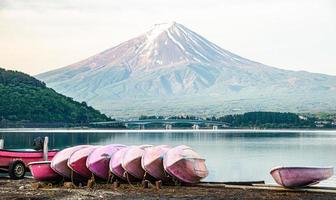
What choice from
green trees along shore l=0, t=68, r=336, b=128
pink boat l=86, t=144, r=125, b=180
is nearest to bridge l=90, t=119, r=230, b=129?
green trees along shore l=0, t=68, r=336, b=128

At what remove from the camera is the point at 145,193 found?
840 inches

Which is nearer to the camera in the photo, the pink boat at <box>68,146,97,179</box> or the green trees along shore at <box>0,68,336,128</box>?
the pink boat at <box>68,146,97,179</box>

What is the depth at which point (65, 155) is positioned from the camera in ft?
80.4

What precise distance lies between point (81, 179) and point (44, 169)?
128 cm

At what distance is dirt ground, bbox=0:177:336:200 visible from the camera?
2022 cm

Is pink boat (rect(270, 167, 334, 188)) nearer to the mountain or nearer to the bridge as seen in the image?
the mountain

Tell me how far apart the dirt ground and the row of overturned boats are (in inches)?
22.6

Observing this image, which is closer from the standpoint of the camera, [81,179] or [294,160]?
[81,179]

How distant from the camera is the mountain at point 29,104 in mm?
129000

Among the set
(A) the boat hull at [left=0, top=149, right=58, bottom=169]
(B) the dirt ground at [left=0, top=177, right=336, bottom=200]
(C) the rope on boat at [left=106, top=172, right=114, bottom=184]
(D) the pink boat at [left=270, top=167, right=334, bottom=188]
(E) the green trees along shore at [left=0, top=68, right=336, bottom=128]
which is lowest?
(B) the dirt ground at [left=0, top=177, right=336, bottom=200]

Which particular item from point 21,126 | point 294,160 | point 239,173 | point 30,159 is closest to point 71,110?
point 21,126

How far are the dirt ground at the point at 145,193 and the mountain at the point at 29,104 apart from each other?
107602mm

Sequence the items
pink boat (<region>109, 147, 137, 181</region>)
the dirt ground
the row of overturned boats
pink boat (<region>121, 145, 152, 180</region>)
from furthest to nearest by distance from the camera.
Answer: pink boat (<region>109, 147, 137, 181</region>)
pink boat (<region>121, 145, 152, 180</region>)
the row of overturned boats
the dirt ground

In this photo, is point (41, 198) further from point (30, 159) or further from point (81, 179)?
point (30, 159)
